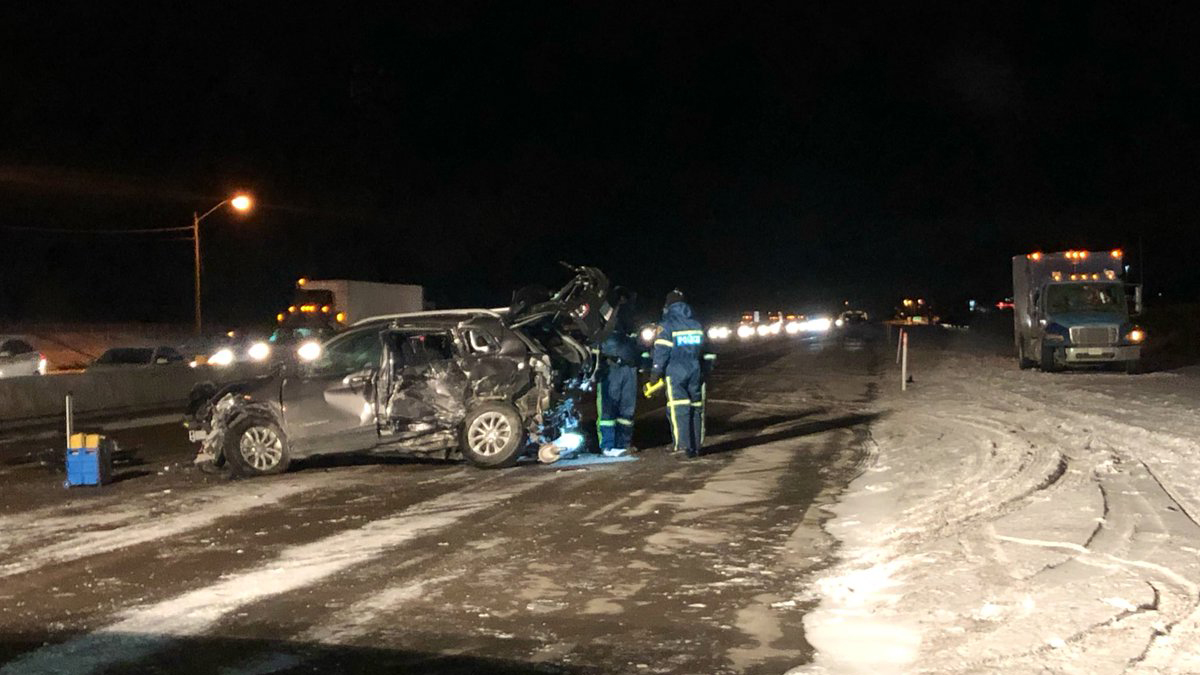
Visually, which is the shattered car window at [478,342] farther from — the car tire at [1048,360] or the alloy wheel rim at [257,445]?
the car tire at [1048,360]

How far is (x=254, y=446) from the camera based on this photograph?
39.7 feet

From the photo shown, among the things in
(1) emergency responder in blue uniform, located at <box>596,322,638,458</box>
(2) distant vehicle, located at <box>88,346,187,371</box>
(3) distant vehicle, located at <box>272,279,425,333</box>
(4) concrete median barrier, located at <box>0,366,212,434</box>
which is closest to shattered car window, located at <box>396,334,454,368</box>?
(1) emergency responder in blue uniform, located at <box>596,322,638,458</box>

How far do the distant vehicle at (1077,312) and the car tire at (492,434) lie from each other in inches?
758

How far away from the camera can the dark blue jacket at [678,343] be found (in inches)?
501

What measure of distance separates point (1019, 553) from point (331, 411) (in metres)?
7.23

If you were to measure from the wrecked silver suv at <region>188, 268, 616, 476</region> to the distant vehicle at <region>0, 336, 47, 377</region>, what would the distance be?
1911 cm

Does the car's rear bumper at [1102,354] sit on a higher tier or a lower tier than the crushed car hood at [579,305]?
lower

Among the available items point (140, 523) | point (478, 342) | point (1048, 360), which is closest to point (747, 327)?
point (1048, 360)

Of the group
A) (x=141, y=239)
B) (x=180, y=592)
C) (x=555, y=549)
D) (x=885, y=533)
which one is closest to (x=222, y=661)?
(x=180, y=592)

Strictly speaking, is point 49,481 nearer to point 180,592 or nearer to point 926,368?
point 180,592

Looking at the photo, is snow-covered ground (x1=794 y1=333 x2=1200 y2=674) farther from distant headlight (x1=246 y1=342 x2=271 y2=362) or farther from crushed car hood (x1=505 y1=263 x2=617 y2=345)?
distant headlight (x1=246 y1=342 x2=271 y2=362)

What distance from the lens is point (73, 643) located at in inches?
239

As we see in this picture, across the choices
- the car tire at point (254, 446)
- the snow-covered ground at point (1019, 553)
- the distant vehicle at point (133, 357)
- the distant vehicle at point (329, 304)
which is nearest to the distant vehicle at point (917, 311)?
the distant vehicle at point (329, 304)

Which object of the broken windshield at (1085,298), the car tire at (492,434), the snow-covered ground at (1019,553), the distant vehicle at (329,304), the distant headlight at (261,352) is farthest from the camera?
the distant vehicle at (329,304)
